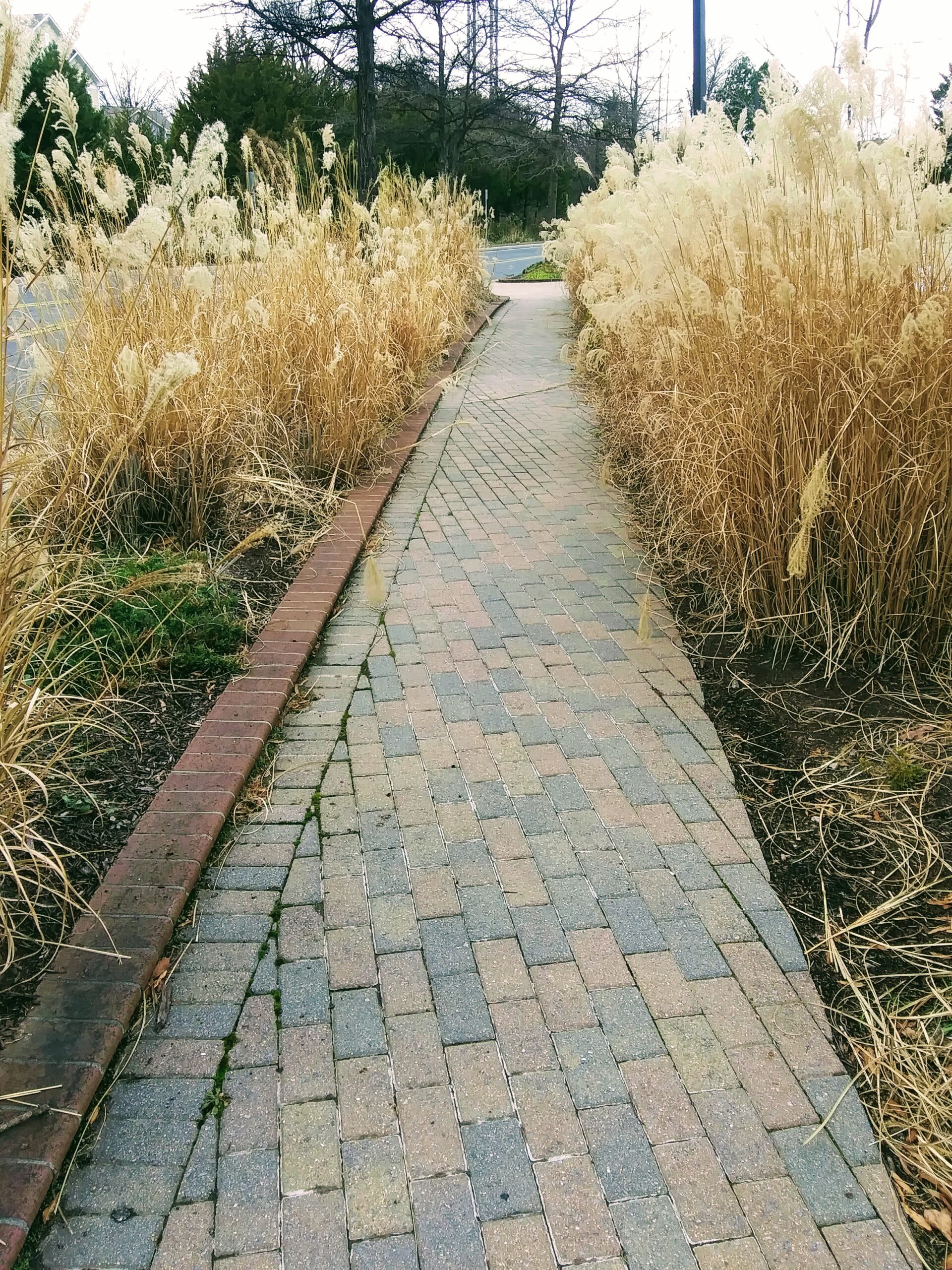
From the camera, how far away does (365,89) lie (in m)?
14.4

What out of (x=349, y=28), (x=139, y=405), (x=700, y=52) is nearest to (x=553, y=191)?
(x=349, y=28)

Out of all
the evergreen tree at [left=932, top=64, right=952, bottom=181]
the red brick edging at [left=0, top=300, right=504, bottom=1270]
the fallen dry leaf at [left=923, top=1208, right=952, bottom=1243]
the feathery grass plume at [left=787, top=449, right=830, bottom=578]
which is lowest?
the fallen dry leaf at [left=923, top=1208, right=952, bottom=1243]

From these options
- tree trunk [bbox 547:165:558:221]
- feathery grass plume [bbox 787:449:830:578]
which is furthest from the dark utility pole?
tree trunk [bbox 547:165:558:221]

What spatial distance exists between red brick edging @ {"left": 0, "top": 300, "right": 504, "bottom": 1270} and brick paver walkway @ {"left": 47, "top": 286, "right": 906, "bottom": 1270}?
0.26 feet

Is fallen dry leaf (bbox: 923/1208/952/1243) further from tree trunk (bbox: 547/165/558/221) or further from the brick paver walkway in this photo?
tree trunk (bbox: 547/165/558/221)

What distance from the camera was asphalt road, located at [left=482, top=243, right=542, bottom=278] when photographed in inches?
914

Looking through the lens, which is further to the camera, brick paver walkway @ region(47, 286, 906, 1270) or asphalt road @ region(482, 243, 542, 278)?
asphalt road @ region(482, 243, 542, 278)

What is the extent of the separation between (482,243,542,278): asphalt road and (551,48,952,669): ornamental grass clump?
16.8 meters

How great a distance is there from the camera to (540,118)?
25.7 m

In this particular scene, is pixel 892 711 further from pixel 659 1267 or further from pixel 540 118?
pixel 540 118

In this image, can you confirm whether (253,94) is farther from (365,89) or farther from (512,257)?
(365,89)

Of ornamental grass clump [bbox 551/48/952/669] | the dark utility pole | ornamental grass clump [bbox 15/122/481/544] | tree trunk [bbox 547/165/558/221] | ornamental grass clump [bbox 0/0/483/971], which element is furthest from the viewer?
tree trunk [bbox 547/165/558/221]

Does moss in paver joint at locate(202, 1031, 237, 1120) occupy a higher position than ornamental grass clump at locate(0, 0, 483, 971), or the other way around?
ornamental grass clump at locate(0, 0, 483, 971)

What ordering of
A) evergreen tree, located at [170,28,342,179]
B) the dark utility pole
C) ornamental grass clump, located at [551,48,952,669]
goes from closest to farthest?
ornamental grass clump, located at [551,48,952,669]
the dark utility pole
evergreen tree, located at [170,28,342,179]
